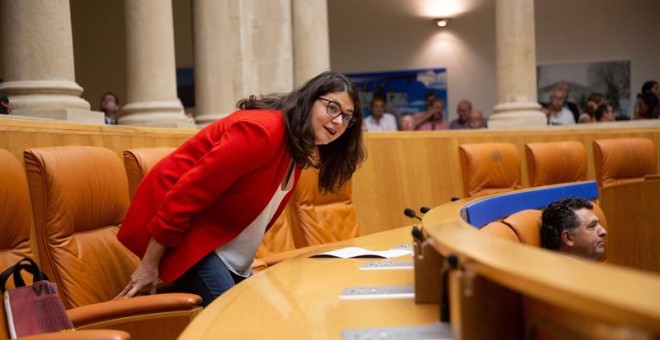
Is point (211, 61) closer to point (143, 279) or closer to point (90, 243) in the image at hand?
point (90, 243)

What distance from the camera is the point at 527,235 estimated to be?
3.40 meters

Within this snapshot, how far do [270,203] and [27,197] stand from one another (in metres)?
0.81

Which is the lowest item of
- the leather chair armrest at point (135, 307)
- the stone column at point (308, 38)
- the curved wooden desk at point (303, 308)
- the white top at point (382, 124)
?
the leather chair armrest at point (135, 307)

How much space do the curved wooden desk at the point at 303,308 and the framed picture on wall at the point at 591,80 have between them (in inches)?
385

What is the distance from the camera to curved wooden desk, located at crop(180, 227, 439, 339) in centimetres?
174

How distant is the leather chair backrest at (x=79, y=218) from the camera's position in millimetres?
2734

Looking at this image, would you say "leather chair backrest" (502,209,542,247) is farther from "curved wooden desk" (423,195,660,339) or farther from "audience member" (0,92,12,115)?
"audience member" (0,92,12,115)

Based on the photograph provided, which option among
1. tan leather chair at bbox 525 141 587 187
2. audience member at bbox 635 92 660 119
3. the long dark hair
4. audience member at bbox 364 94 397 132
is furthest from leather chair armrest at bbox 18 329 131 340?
audience member at bbox 635 92 660 119

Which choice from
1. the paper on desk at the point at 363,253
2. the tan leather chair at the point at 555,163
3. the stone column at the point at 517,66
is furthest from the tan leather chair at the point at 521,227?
the stone column at the point at 517,66

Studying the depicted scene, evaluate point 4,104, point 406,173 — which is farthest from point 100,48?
point 4,104

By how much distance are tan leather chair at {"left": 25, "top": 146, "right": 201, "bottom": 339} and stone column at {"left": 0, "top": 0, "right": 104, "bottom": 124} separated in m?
1.34

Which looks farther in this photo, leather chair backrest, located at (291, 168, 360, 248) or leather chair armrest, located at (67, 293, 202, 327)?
leather chair backrest, located at (291, 168, 360, 248)

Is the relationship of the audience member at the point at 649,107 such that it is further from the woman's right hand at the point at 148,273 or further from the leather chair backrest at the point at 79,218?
the woman's right hand at the point at 148,273

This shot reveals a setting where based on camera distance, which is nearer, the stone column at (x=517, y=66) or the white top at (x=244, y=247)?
the white top at (x=244, y=247)
